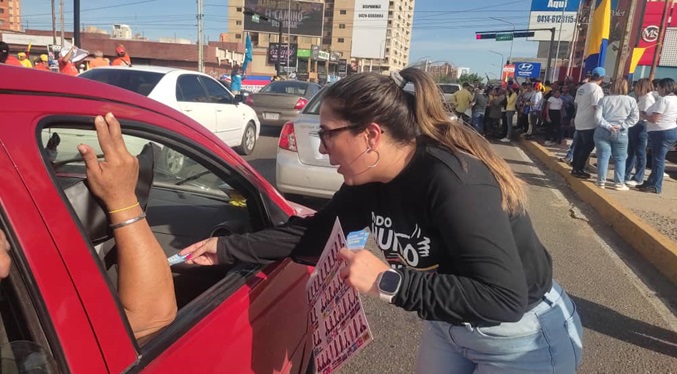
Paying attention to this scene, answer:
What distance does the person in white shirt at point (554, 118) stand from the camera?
13039 millimetres

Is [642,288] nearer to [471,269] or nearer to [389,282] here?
[471,269]

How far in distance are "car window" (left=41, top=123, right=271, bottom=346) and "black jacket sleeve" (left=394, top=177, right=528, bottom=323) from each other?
0.68m

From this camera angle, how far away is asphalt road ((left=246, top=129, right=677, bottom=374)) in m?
3.06

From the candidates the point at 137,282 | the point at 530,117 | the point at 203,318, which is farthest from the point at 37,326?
the point at 530,117

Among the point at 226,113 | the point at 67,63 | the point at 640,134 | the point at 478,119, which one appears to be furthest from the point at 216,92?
the point at 478,119

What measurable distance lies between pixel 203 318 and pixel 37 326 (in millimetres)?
508

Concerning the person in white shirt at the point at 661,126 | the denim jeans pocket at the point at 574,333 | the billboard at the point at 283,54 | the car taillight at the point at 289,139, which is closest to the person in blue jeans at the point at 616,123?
the person in white shirt at the point at 661,126

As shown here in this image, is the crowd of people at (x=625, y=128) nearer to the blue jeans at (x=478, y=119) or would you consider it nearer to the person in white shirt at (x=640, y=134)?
the person in white shirt at (x=640, y=134)

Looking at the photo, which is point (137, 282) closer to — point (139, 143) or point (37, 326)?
point (37, 326)

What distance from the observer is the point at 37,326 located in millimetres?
992

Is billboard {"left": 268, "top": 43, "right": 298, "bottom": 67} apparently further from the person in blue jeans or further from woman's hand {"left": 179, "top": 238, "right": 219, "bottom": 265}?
woman's hand {"left": 179, "top": 238, "right": 219, "bottom": 265}

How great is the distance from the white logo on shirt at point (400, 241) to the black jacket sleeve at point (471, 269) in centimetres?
15

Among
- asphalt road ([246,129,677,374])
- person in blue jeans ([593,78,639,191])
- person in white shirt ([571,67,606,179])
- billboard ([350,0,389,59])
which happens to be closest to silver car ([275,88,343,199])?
asphalt road ([246,129,677,374])

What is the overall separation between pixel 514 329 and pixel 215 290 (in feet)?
3.23
